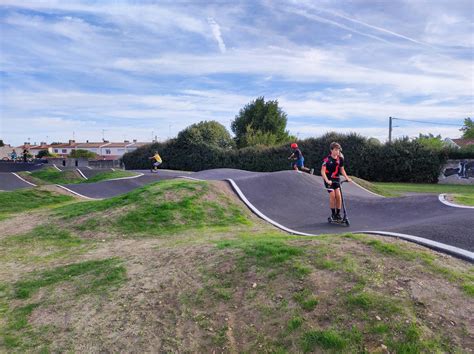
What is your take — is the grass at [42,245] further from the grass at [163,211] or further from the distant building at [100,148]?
the distant building at [100,148]

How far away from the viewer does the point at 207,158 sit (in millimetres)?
38219

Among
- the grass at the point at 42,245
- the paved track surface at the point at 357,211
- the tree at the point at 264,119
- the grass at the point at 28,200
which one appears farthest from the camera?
the tree at the point at 264,119

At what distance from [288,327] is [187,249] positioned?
284cm

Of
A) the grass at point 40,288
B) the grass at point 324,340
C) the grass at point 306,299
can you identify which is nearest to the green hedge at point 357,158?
the grass at point 40,288

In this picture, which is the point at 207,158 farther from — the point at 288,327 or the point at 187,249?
the point at 288,327

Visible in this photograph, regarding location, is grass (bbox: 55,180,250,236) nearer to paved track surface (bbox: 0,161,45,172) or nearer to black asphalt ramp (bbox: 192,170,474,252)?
black asphalt ramp (bbox: 192,170,474,252)

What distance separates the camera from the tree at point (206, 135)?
3994cm

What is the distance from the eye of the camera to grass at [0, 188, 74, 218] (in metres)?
13.7

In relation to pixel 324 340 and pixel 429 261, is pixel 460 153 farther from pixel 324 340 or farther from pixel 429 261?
pixel 324 340

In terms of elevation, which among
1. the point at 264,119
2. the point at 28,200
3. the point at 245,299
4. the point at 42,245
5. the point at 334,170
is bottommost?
the point at 42,245

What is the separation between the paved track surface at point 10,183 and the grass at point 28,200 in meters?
6.69

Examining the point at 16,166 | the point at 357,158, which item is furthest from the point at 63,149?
the point at 357,158

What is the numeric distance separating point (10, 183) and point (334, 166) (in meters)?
20.9

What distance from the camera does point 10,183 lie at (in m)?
22.6
